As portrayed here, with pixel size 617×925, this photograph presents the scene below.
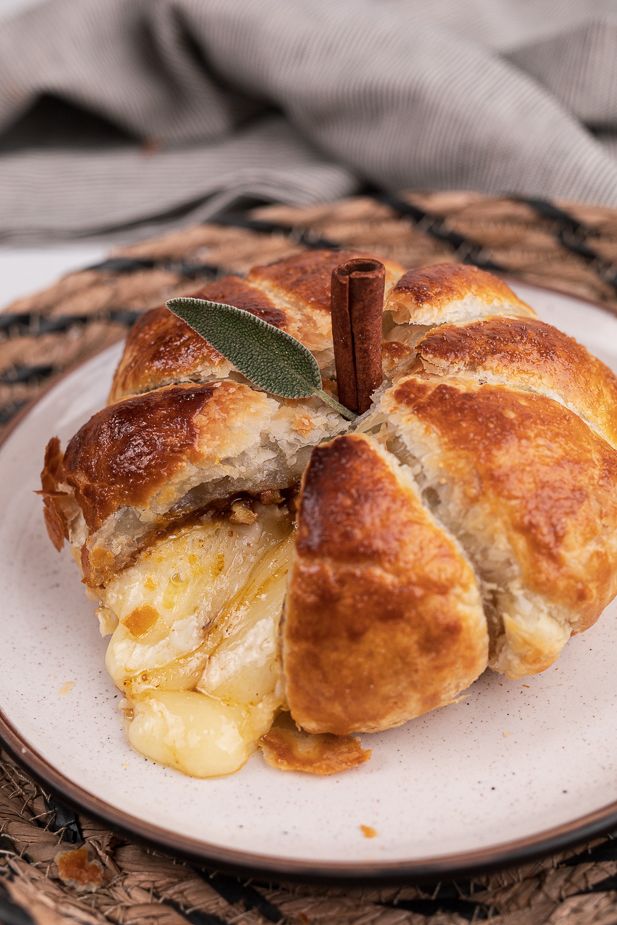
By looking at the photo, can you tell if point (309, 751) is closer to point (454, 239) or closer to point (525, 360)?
point (525, 360)

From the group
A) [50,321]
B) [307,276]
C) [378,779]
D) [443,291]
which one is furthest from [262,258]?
[378,779]

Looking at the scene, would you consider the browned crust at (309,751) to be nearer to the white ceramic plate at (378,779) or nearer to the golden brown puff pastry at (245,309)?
the white ceramic plate at (378,779)

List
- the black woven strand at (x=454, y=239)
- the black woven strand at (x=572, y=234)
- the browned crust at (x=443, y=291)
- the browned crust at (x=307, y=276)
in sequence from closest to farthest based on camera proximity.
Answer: the browned crust at (x=443, y=291), the browned crust at (x=307, y=276), the black woven strand at (x=572, y=234), the black woven strand at (x=454, y=239)

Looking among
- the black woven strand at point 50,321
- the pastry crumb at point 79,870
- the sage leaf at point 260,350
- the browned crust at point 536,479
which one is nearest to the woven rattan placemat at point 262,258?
the black woven strand at point 50,321

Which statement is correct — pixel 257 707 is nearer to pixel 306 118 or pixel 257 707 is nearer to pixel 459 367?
pixel 459 367

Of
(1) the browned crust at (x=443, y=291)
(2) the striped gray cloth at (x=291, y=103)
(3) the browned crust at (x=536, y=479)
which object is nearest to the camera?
(3) the browned crust at (x=536, y=479)

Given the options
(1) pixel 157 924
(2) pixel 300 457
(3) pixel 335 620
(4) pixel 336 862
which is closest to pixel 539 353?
(2) pixel 300 457
